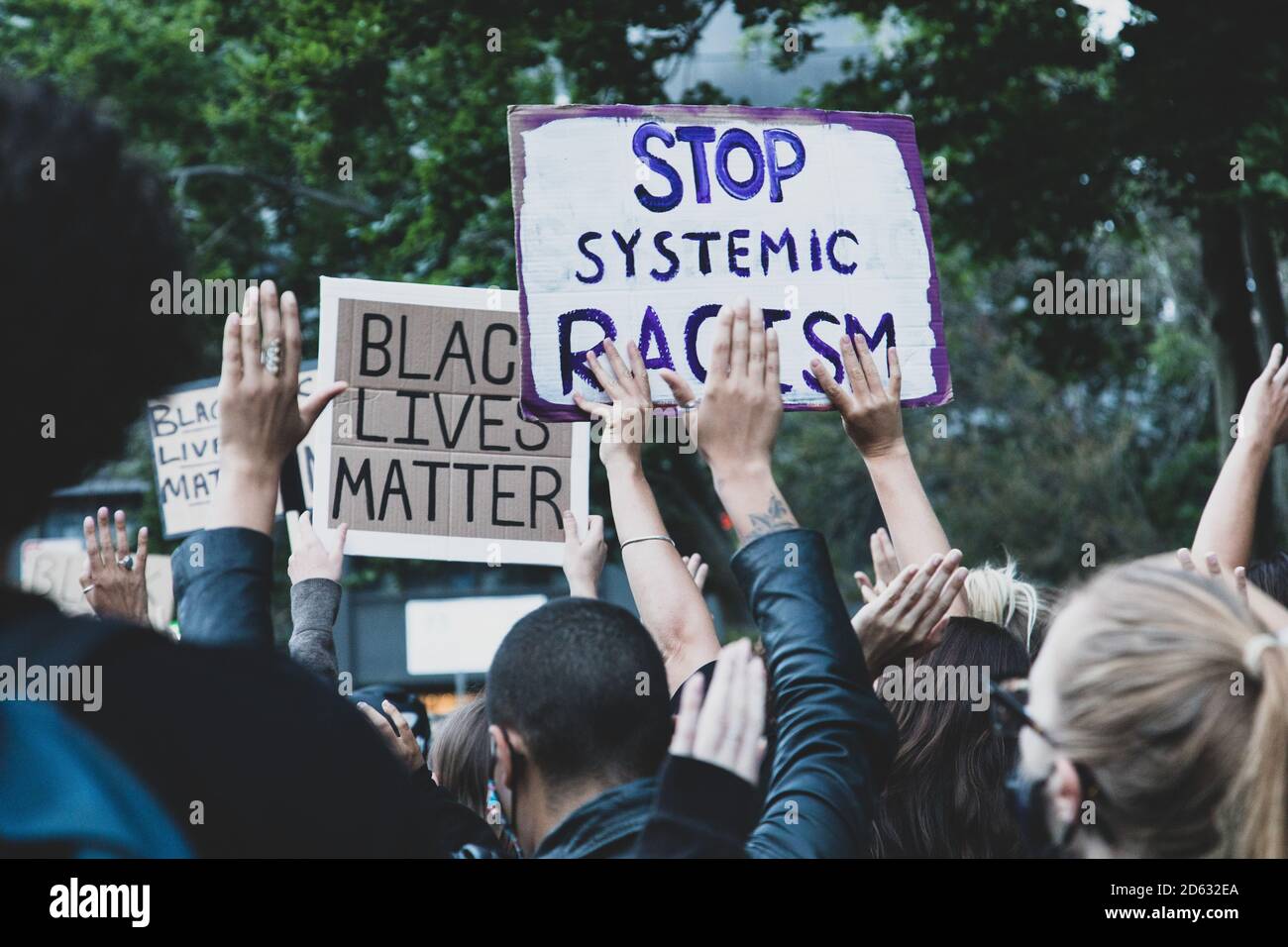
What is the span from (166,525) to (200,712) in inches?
233

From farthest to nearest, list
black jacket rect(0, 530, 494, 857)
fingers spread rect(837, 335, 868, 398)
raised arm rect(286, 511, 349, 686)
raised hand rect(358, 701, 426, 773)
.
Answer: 1. raised arm rect(286, 511, 349, 686)
2. fingers spread rect(837, 335, 868, 398)
3. raised hand rect(358, 701, 426, 773)
4. black jacket rect(0, 530, 494, 857)

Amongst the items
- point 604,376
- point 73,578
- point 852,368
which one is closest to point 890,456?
point 852,368

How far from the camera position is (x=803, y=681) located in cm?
199

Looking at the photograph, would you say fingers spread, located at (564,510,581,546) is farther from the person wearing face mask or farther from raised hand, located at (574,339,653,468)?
the person wearing face mask

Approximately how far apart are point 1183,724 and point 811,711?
0.53 metres

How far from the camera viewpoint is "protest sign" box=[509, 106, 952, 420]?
3043 millimetres

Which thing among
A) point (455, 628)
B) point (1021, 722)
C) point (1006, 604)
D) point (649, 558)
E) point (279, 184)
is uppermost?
point (279, 184)

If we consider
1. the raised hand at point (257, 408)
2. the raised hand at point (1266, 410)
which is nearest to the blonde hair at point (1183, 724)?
the raised hand at point (257, 408)

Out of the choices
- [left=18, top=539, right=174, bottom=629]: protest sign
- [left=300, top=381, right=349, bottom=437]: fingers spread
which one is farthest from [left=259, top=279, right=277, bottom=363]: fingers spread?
[left=18, top=539, right=174, bottom=629]: protest sign

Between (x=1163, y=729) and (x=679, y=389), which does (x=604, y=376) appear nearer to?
(x=679, y=389)

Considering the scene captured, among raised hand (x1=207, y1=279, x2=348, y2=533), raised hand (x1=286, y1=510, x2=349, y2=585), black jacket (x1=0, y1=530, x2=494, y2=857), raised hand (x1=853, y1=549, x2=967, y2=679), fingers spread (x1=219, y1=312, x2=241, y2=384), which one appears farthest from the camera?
raised hand (x1=286, y1=510, x2=349, y2=585)

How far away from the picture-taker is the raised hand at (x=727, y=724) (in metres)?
1.63

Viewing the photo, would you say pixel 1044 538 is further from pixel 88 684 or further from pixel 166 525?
pixel 88 684

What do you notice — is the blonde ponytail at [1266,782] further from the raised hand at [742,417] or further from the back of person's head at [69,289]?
the back of person's head at [69,289]
